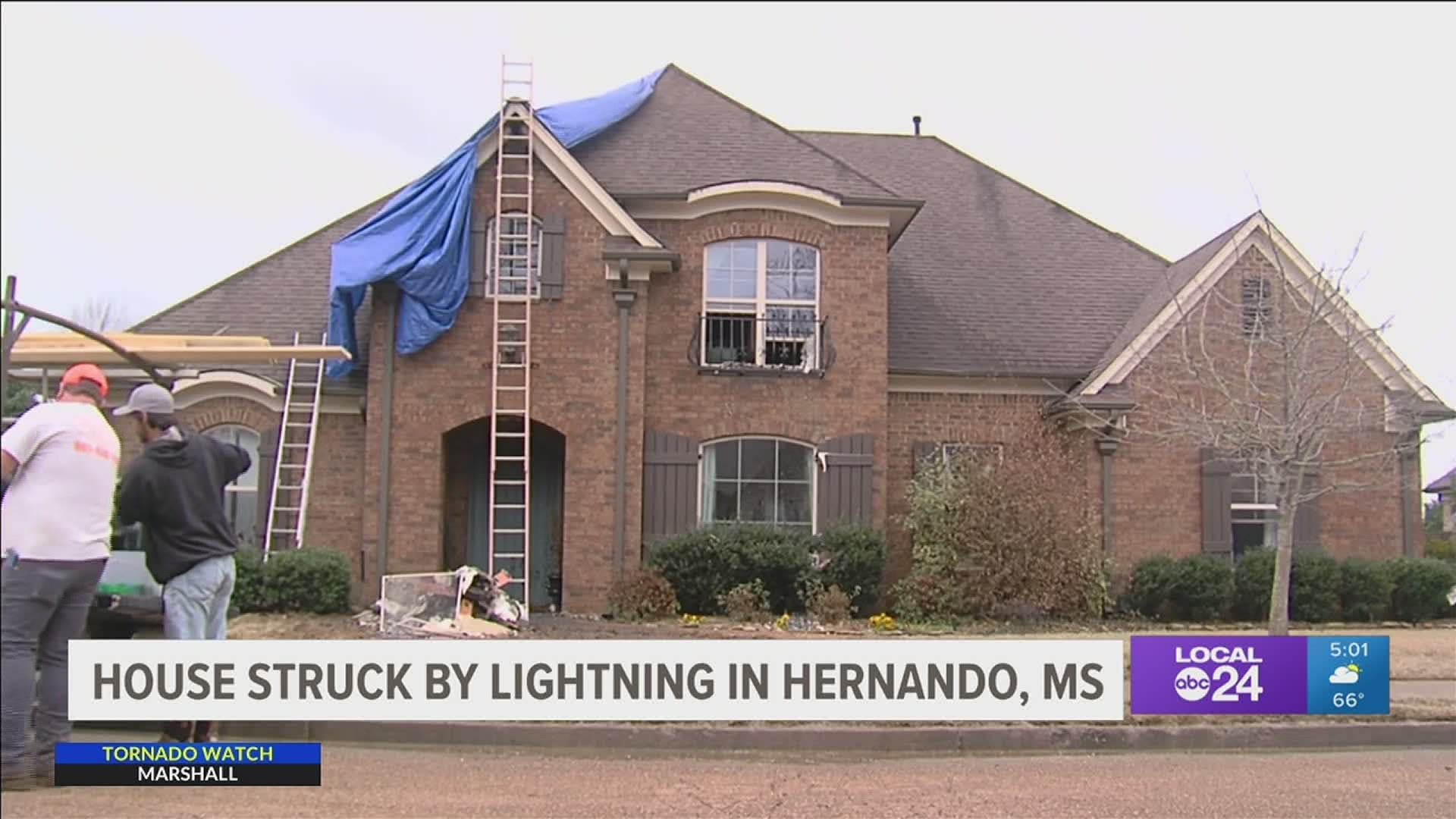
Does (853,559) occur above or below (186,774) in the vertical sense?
above

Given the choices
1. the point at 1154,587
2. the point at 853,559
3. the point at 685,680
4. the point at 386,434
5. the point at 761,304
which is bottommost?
the point at 1154,587

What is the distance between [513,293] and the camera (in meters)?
15.4

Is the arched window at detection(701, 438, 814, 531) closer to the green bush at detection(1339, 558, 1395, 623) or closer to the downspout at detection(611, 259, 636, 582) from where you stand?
the downspout at detection(611, 259, 636, 582)

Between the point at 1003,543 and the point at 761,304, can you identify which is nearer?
the point at 1003,543

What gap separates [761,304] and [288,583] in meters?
6.74

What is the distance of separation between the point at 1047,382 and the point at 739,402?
14.4ft

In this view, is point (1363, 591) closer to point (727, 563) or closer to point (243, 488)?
point (727, 563)

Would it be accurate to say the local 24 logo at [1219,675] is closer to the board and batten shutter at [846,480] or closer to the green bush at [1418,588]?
the board and batten shutter at [846,480]

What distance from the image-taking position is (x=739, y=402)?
15742 millimetres

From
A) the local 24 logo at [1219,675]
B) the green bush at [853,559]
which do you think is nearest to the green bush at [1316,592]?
the green bush at [853,559]

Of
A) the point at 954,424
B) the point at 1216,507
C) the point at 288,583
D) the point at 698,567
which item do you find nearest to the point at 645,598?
the point at 698,567

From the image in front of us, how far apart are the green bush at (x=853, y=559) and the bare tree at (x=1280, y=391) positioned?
3863 mm

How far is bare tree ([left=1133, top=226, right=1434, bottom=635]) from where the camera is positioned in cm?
1065

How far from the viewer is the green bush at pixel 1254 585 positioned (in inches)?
613
